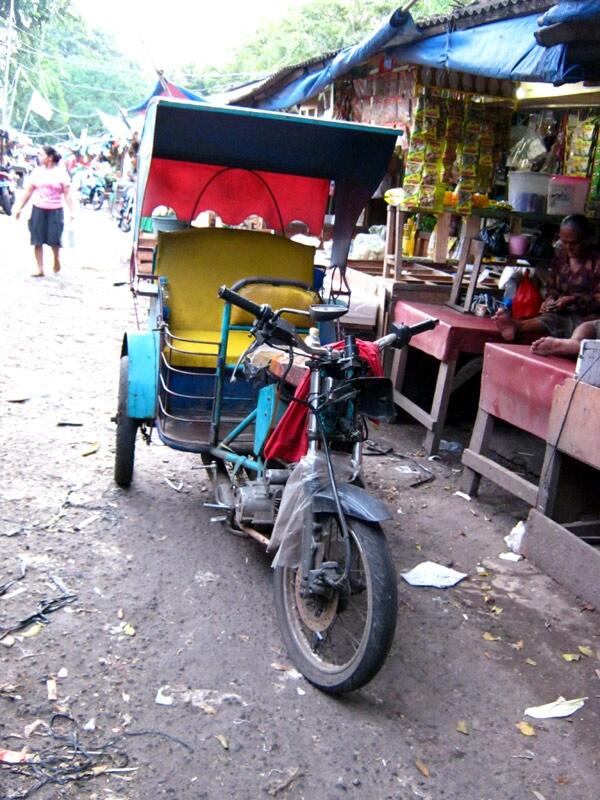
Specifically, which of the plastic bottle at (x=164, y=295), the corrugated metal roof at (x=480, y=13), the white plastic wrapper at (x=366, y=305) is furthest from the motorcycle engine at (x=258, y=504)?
the corrugated metal roof at (x=480, y=13)

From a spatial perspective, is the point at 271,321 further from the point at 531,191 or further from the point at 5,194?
the point at 5,194

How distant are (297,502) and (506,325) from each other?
108 inches

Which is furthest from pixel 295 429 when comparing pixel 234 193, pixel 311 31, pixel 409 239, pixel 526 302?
pixel 311 31

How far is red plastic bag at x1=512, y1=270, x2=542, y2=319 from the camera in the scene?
570 centimetres

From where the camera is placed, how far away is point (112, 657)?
304cm

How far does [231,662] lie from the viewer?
3.08m

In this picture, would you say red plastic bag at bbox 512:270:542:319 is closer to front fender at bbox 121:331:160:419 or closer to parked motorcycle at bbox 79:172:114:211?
front fender at bbox 121:331:160:419

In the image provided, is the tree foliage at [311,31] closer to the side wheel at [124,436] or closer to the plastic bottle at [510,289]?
the plastic bottle at [510,289]

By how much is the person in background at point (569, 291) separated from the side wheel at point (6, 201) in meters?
17.0

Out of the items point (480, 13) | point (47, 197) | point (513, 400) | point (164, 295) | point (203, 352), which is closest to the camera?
point (203, 352)

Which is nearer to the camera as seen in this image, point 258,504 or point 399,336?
point 399,336

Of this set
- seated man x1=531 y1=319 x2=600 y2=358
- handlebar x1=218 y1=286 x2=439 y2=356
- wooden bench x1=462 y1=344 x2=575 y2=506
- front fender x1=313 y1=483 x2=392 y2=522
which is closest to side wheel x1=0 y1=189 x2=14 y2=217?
wooden bench x1=462 y1=344 x2=575 y2=506

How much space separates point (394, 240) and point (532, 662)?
14.7ft

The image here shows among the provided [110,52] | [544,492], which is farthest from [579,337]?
[110,52]
